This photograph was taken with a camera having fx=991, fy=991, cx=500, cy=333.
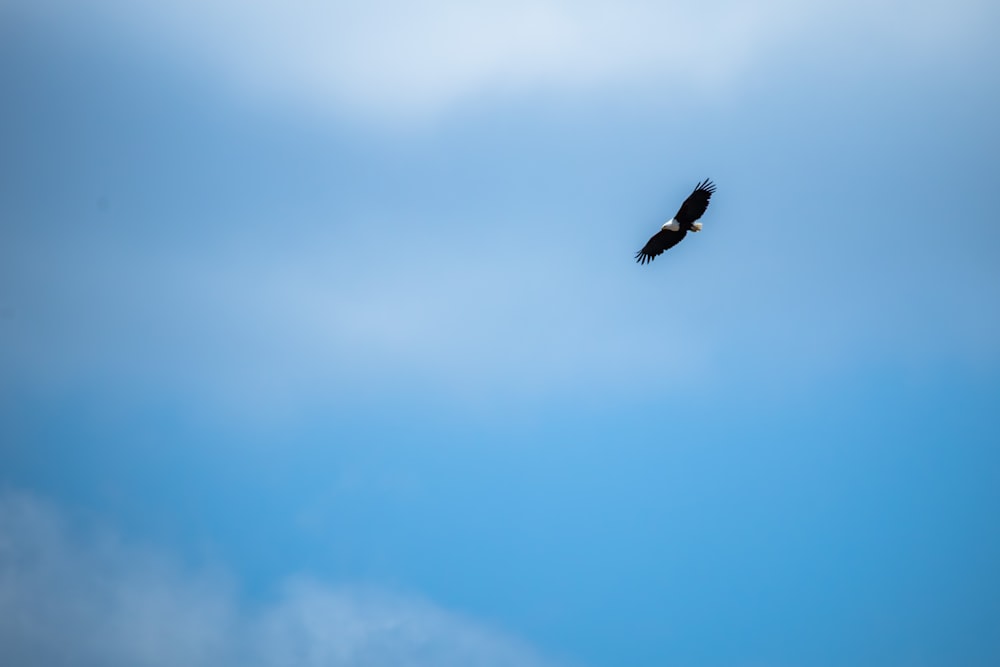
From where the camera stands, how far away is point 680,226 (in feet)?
126

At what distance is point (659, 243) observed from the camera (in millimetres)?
39500

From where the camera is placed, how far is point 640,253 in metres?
39.8

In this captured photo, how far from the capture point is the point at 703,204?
37.6m

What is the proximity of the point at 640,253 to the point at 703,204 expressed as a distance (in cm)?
347

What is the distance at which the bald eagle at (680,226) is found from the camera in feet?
122

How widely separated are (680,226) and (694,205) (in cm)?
124

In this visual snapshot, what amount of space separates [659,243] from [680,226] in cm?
131

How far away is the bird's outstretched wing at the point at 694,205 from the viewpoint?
3716 centimetres

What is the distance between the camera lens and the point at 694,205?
37.6m

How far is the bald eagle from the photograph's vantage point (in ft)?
122

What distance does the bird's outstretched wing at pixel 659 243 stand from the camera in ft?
128

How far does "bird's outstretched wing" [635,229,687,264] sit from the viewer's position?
38938mm

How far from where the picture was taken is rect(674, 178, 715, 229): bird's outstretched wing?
37.2m
